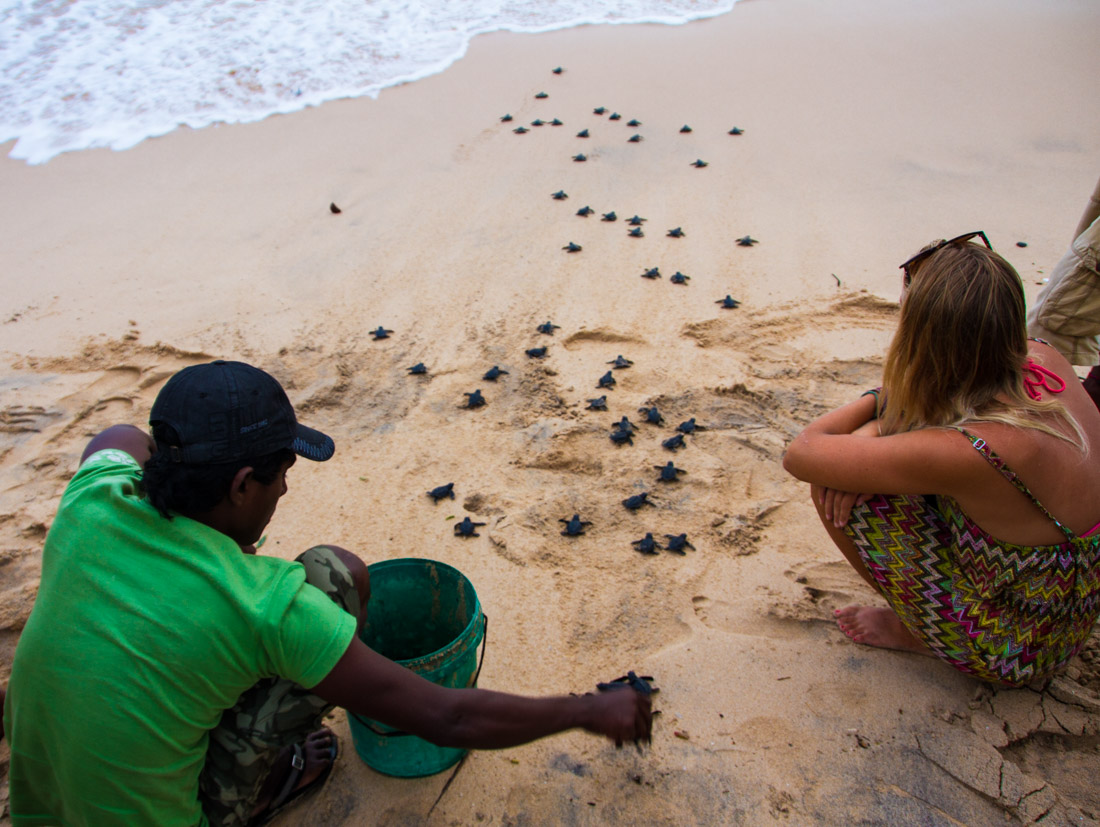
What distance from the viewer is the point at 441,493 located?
2971mm

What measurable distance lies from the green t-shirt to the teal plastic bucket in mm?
451

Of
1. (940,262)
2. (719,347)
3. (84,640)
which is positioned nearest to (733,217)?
(719,347)

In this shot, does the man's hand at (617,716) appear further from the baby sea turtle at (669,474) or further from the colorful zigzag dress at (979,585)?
the baby sea turtle at (669,474)

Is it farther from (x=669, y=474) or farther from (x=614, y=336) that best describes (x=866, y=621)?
(x=614, y=336)

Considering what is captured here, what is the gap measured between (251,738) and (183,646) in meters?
0.34

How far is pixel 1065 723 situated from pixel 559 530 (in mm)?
1681

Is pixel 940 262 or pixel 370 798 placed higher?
pixel 940 262

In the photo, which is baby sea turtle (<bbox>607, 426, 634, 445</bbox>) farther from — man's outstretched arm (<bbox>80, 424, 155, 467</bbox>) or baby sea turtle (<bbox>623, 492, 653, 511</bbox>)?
man's outstretched arm (<bbox>80, 424, 155, 467</bbox>)

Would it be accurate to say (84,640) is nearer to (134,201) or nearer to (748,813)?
(748,813)

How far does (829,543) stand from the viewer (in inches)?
105

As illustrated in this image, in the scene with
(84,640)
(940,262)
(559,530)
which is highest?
(940,262)

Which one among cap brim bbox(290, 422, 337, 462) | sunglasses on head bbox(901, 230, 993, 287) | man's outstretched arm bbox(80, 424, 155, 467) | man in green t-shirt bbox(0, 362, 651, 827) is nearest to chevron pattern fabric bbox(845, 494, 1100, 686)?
sunglasses on head bbox(901, 230, 993, 287)

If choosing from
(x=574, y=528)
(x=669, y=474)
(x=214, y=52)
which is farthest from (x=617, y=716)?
(x=214, y=52)

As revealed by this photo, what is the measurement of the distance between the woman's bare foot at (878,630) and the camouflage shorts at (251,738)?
161 centimetres
